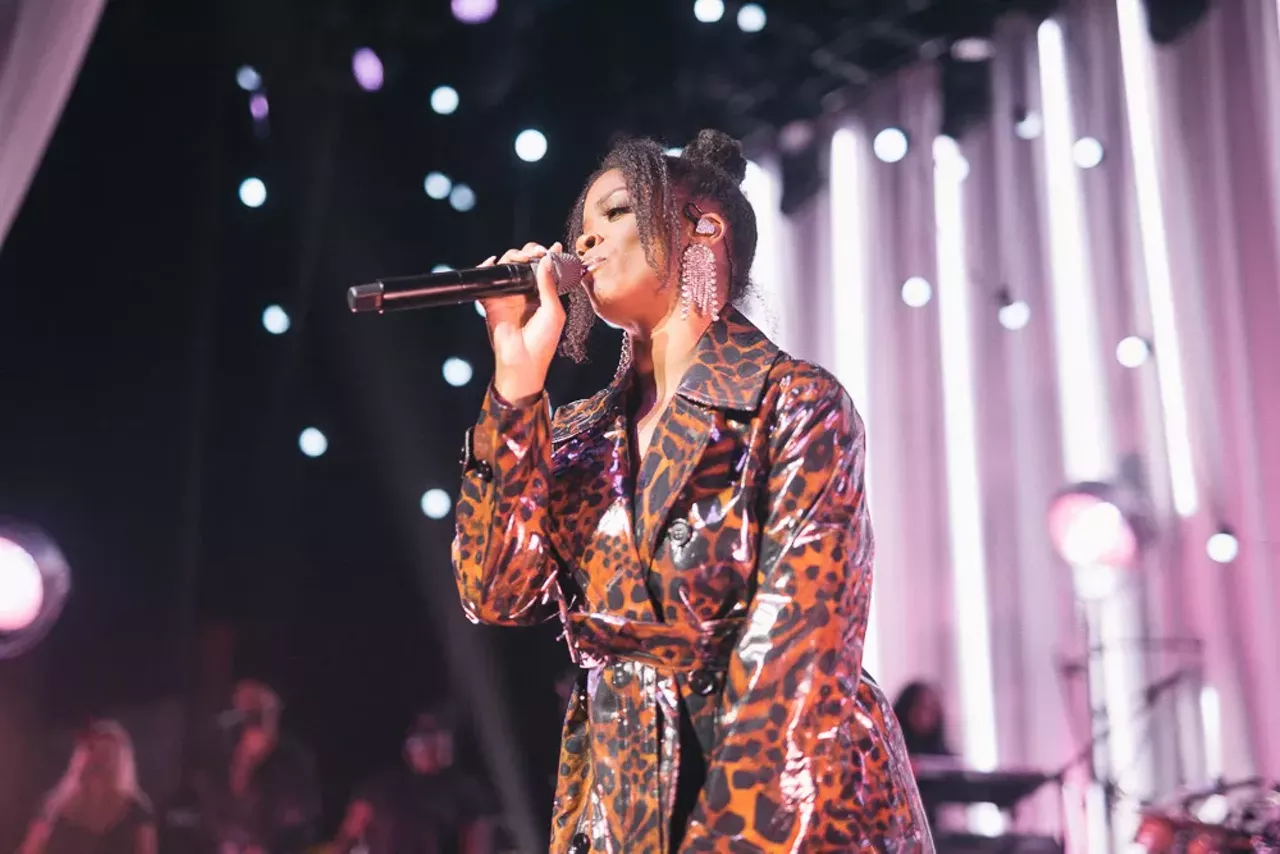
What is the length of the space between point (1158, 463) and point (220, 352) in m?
2.79

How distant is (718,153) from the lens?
1496 millimetres

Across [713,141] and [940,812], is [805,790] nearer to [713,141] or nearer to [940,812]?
[713,141]

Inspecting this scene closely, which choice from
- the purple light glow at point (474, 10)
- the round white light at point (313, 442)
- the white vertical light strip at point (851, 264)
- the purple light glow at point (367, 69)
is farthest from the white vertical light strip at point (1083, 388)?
the round white light at point (313, 442)

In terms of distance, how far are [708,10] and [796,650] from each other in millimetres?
3204

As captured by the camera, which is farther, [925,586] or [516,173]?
[925,586]

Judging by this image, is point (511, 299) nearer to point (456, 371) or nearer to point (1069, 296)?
point (456, 371)

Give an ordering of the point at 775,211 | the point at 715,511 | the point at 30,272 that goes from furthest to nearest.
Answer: the point at 775,211 → the point at 30,272 → the point at 715,511

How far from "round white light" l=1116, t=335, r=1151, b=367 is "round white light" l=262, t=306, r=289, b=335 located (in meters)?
2.53

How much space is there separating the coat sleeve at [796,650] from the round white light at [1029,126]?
3.18 m

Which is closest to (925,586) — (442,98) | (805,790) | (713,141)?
(442,98)

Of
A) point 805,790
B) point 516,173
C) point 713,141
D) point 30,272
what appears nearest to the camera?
point 805,790

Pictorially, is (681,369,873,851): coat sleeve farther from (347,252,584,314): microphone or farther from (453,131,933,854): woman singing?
(347,252,584,314): microphone

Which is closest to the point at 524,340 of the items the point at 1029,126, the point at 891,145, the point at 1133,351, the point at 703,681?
the point at 703,681

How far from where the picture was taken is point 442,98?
3857mm
